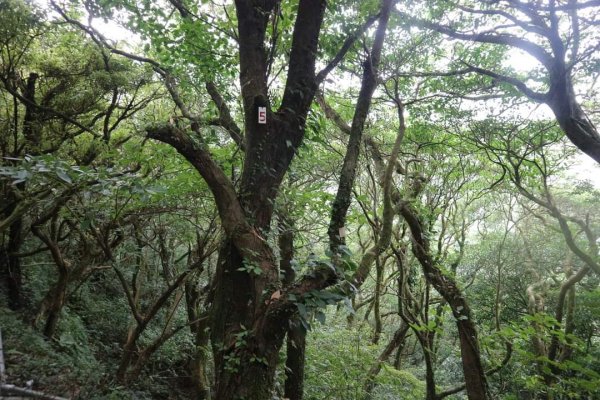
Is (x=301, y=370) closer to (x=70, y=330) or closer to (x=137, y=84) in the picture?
(x=70, y=330)

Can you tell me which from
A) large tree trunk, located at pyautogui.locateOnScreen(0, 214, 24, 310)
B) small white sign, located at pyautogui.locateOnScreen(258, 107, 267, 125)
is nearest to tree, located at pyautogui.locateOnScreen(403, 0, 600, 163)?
small white sign, located at pyautogui.locateOnScreen(258, 107, 267, 125)

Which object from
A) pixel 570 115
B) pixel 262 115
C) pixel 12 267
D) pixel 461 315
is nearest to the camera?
pixel 262 115

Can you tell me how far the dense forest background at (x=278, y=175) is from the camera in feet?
10.2

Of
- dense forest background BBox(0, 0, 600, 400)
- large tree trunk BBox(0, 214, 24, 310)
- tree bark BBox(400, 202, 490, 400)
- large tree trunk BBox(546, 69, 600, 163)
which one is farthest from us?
large tree trunk BBox(0, 214, 24, 310)

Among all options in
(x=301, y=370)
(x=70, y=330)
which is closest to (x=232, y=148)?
(x=301, y=370)

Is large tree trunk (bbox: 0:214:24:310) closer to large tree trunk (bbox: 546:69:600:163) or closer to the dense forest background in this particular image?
the dense forest background

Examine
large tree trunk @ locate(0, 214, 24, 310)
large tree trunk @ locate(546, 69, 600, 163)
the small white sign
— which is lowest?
large tree trunk @ locate(0, 214, 24, 310)

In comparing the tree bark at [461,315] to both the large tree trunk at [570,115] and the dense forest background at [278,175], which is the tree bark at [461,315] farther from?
the large tree trunk at [570,115]

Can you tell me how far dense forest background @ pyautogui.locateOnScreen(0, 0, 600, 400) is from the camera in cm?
310

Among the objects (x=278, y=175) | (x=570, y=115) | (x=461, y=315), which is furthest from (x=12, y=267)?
(x=570, y=115)

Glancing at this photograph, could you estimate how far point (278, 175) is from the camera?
3.36 meters

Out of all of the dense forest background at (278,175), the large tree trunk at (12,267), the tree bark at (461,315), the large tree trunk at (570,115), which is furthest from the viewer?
the large tree trunk at (12,267)

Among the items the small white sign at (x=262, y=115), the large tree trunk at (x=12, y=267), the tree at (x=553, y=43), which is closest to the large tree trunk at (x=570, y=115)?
the tree at (x=553, y=43)

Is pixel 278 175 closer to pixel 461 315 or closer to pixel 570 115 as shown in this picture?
pixel 570 115
